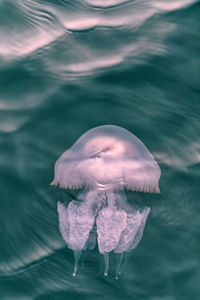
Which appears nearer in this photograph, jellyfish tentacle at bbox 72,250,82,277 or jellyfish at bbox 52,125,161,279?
jellyfish tentacle at bbox 72,250,82,277

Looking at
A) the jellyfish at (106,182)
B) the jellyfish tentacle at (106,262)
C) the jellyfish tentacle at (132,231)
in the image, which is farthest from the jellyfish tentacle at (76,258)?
the jellyfish tentacle at (132,231)

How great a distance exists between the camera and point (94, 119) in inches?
171

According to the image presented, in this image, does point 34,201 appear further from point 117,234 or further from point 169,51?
point 169,51

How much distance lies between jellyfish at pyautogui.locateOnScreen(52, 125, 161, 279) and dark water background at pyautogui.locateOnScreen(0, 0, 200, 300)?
155mm

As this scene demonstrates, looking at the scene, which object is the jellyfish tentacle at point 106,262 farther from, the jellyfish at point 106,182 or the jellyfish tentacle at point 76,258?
the jellyfish tentacle at point 76,258

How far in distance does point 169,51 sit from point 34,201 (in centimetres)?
263

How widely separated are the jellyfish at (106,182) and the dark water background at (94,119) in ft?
0.51

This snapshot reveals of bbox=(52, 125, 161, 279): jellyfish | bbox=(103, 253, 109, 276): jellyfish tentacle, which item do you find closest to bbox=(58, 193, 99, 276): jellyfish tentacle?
bbox=(52, 125, 161, 279): jellyfish

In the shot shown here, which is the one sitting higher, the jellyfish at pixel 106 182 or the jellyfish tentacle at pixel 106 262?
the jellyfish at pixel 106 182

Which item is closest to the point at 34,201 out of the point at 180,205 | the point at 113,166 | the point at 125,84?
the point at 113,166

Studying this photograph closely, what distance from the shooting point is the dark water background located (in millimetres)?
3596

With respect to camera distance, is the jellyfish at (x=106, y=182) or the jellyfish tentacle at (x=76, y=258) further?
the jellyfish at (x=106, y=182)

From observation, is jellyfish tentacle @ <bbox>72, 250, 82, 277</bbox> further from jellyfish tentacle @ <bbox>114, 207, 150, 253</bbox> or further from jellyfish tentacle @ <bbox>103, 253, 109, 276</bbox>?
jellyfish tentacle @ <bbox>114, 207, 150, 253</bbox>

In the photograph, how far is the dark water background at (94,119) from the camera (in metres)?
3.60
